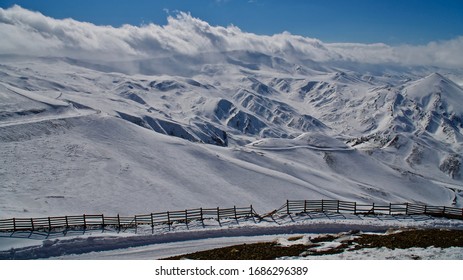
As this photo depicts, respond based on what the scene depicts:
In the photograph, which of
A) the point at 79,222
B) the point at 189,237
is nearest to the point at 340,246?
the point at 189,237

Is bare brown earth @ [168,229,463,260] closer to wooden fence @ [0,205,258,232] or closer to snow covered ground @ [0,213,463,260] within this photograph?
snow covered ground @ [0,213,463,260]

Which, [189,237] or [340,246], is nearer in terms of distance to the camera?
[340,246]

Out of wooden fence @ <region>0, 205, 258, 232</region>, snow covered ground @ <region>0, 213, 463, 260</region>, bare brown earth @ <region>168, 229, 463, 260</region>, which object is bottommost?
snow covered ground @ <region>0, 213, 463, 260</region>

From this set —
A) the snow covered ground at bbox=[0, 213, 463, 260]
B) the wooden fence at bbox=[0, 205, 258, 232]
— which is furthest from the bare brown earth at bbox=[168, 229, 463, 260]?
the wooden fence at bbox=[0, 205, 258, 232]

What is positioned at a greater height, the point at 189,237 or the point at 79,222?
the point at 79,222

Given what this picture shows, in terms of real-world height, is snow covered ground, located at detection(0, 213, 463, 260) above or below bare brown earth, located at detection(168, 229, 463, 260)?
below

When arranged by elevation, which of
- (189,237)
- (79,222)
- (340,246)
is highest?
(340,246)

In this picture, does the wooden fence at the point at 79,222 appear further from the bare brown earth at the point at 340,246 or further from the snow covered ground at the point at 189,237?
the bare brown earth at the point at 340,246

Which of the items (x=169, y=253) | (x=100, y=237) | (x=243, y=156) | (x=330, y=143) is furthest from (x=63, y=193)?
(x=330, y=143)

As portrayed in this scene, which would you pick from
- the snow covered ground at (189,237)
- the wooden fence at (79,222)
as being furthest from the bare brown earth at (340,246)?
the wooden fence at (79,222)

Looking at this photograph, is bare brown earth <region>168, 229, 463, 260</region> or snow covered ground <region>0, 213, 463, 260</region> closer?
bare brown earth <region>168, 229, 463, 260</region>

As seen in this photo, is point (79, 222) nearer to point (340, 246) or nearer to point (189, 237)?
point (189, 237)

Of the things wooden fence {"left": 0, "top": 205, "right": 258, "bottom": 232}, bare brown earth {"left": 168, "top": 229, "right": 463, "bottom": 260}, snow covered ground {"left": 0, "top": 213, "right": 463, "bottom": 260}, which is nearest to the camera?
bare brown earth {"left": 168, "top": 229, "right": 463, "bottom": 260}

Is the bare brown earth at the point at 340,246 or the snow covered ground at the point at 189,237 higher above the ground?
the bare brown earth at the point at 340,246
